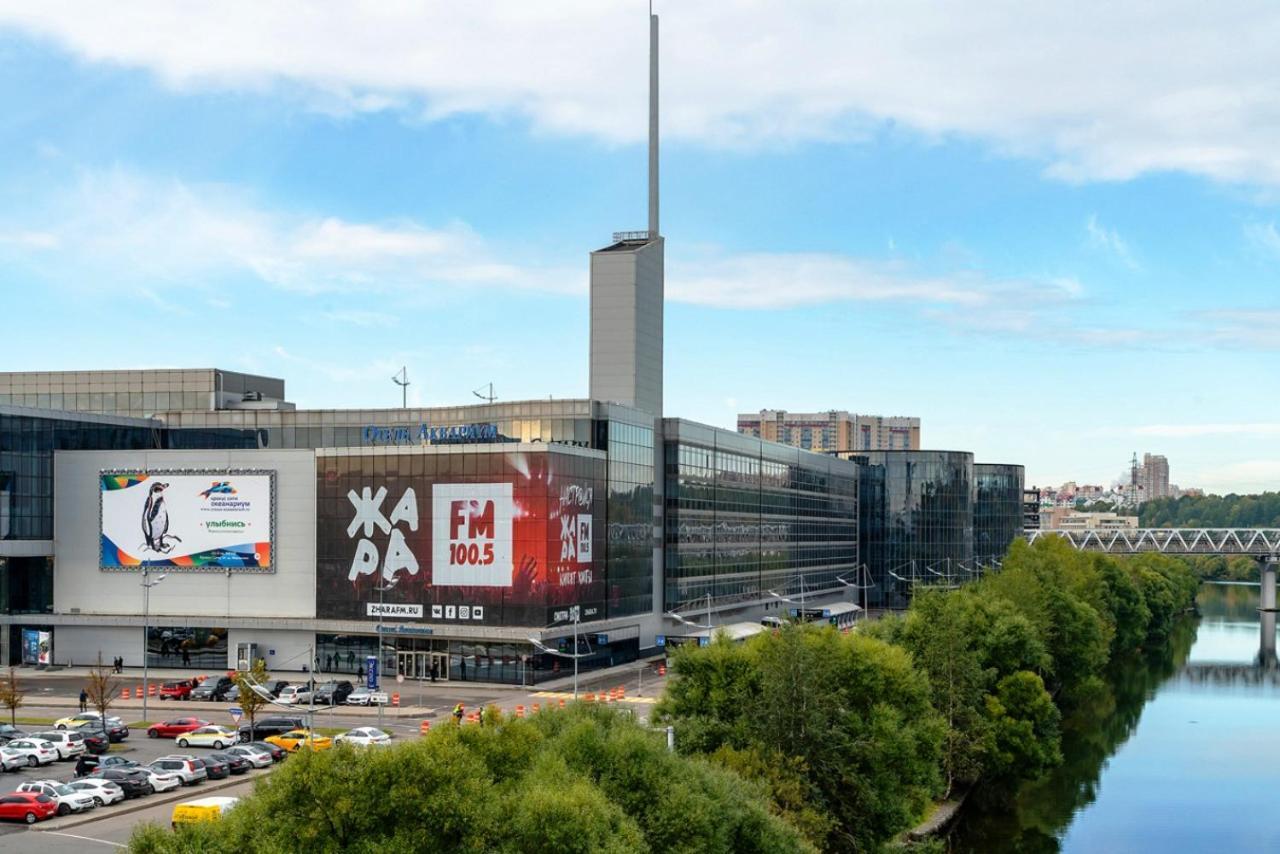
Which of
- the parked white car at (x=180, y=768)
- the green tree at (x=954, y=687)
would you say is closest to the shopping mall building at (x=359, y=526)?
the green tree at (x=954, y=687)

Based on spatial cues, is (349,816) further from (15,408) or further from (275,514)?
(15,408)

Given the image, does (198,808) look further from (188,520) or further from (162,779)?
(188,520)

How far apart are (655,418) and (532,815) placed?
3259 inches

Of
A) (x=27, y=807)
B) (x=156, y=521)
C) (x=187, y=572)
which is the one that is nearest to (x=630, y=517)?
(x=187, y=572)

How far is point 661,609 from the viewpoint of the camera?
11338 cm

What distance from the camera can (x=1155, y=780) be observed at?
8306cm

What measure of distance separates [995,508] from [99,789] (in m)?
153

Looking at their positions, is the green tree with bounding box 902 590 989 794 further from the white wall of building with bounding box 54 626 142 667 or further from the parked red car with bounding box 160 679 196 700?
the white wall of building with bounding box 54 626 142 667

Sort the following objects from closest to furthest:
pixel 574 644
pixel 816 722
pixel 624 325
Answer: pixel 816 722 < pixel 574 644 < pixel 624 325

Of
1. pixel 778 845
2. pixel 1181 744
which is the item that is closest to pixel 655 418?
pixel 1181 744

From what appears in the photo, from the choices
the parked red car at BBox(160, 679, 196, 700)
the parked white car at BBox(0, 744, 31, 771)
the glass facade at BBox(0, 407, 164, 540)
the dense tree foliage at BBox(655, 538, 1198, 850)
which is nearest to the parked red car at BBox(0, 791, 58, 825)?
the parked white car at BBox(0, 744, 31, 771)

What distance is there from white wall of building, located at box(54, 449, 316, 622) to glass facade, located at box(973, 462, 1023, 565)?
110780 millimetres

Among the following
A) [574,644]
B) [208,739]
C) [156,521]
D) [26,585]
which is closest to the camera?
[208,739]

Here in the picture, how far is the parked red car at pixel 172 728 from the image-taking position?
73.1m
